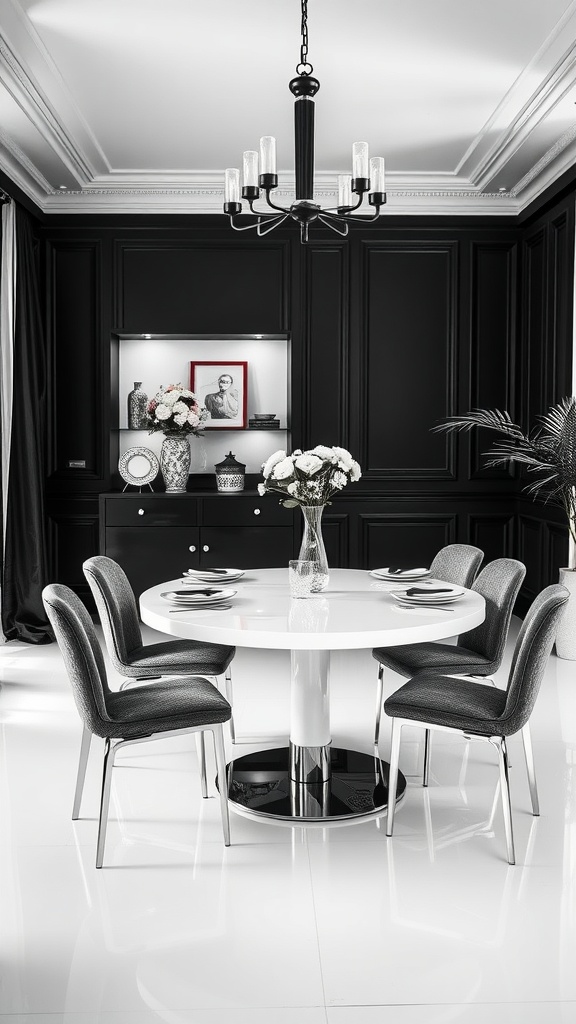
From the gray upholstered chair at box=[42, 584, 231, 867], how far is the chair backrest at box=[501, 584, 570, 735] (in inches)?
34.3

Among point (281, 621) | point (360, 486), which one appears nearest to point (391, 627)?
point (281, 621)

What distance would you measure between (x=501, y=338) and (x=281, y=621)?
4.40 metres

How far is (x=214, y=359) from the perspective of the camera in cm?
658

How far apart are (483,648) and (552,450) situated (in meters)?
2.10

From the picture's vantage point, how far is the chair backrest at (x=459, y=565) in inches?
145

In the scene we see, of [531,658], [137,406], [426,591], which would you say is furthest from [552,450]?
[137,406]

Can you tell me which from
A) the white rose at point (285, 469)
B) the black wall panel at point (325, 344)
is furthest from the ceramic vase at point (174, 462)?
the white rose at point (285, 469)

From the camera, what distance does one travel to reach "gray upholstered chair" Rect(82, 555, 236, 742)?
3230 mm

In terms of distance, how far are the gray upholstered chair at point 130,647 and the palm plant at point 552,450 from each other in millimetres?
2469

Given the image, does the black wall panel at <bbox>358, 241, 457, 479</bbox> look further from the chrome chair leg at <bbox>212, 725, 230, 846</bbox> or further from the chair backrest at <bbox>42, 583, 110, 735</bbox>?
the chair backrest at <bbox>42, 583, 110, 735</bbox>

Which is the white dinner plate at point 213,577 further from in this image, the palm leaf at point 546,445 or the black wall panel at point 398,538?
the black wall panel at point 398,538

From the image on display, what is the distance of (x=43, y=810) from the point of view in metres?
3.06

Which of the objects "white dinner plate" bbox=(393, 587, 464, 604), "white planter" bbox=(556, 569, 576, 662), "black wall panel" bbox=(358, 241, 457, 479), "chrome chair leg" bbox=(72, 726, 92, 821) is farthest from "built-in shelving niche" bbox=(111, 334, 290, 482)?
"chrome chair leg" bbox=(72, 726, 92, 821)

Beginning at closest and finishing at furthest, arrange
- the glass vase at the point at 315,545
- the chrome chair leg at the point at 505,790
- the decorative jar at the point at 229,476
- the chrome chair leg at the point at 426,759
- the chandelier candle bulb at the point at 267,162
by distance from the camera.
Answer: the chrome chair leg at the point at 505,790
the glass vase at the point at 315,545
the chandelier candle bulb at the point at 267,162
the chrome chair leg at the point at 426,759
the decorative jar at the point at 229,476
